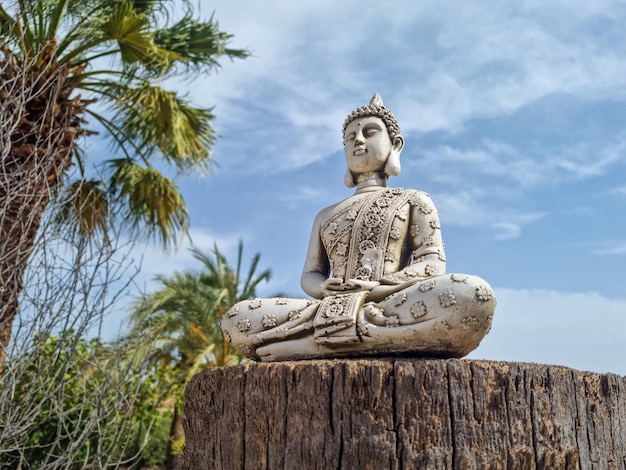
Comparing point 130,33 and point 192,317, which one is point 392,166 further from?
point 192,317

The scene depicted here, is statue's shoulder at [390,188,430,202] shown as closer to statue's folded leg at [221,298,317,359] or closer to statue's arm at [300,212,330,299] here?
statue's arm at [300,212,330,299]

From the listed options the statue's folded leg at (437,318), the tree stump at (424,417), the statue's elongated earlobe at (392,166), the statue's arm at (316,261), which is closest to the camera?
the tree stump at (424,417)

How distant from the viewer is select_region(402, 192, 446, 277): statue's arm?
431 cm

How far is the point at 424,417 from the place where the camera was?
120 inches

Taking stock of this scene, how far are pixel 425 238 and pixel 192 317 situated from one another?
9323mm

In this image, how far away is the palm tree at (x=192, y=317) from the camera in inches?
503

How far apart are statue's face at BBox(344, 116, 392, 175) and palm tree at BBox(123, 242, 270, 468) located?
8.08 metres

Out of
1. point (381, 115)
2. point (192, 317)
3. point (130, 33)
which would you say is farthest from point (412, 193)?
point (192, 317)

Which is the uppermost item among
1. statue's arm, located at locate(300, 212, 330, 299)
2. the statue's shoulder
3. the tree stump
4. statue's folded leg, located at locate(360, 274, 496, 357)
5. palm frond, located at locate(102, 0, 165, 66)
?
palm frond, located at locate(102, 0, 165, 66)

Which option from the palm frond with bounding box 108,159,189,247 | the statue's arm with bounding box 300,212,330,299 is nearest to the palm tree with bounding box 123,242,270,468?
the palm frond with bounding box 108,159,189,247

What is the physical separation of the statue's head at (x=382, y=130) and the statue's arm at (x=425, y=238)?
0.33 metres

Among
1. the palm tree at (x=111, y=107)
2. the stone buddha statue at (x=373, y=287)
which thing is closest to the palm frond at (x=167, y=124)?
the palm tree at (x=111, y=107)

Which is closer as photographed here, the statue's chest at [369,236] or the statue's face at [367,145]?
the statue's chest at [369,236]

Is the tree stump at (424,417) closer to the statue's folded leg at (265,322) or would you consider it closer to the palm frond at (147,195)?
the statue's folded leg at (265,322)
